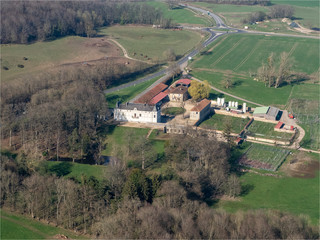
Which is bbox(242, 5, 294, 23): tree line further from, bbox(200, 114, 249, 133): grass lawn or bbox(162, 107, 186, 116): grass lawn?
bbox(200, 114, 249, 133): grass lawn

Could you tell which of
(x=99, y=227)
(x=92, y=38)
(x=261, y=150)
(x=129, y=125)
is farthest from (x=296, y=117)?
(x=92, y=38)

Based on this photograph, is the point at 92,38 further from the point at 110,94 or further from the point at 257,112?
the point at 257,112

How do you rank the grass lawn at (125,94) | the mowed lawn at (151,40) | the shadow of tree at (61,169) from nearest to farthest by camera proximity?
the shadow of tree at (61,169) → the grass lawn at (125,94) → the mowed lawn at (151,40)

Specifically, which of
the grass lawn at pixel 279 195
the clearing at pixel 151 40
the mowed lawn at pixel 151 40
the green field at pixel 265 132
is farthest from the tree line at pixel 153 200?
the mowed lawn at pixel 151 40

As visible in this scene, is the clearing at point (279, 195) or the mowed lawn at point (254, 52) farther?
the mowed lawn at point (254, 52)

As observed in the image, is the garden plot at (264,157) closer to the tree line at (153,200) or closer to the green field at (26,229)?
the tree line at (153,200)

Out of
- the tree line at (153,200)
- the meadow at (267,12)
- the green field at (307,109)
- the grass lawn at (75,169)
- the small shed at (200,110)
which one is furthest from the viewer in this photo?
the meadow at (267,12)

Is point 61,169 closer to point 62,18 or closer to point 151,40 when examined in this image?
point 151,40
